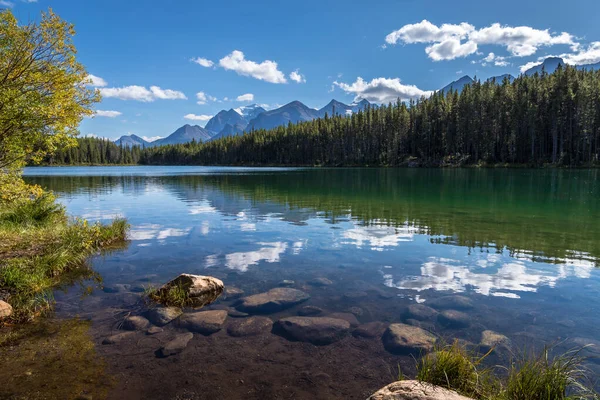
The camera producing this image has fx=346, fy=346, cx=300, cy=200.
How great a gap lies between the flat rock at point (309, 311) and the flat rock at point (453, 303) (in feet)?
11.2

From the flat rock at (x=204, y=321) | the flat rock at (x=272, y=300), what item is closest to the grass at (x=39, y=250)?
the flat rock at (x=204, y=321)

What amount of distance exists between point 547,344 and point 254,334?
705 cm

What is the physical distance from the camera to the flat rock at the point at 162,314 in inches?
368

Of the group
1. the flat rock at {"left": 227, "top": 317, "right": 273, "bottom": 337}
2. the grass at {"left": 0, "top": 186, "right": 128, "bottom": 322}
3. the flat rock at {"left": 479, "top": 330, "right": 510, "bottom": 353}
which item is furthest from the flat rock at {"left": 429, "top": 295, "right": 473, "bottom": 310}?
the grass at {"left": 0, "top": 186, "right": 128, "bottom": 322}

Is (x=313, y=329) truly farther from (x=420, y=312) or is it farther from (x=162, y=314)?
(x=162, y=314)

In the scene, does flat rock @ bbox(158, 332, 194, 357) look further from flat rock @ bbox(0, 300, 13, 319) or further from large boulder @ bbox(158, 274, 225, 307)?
flat rock @ bbox(0, 300, 13, 319)

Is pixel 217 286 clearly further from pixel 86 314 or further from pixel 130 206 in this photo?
pixel 130 206

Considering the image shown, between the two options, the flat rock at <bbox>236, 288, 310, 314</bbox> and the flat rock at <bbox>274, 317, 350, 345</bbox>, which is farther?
the flat rock at <bbox>236, 288, 310, 314</bbox>

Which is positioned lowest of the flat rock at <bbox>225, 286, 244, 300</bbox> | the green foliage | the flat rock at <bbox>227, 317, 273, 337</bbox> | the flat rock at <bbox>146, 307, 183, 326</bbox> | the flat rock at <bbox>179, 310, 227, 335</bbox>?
the flat rock at <bbox>227, 317, 273, 337</bbox>

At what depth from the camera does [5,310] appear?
356 inches

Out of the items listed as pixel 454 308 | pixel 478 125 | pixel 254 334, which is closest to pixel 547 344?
pixel 454 308

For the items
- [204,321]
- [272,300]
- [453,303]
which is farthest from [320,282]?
[204,321]

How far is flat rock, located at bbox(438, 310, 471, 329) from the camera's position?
30.0 feet

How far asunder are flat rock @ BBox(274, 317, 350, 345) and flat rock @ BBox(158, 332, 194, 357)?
221 centimetres
